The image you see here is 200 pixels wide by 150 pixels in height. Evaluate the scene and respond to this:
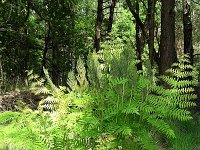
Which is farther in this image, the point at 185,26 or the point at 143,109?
the point at 185,26

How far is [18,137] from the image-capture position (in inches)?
142

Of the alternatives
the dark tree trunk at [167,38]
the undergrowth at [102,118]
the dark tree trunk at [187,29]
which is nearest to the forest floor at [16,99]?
the dark tree trunk at [167,38]

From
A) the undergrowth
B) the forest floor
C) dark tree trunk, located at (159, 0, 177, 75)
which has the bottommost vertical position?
the forest floor

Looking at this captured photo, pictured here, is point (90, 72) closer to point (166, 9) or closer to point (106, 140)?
point (106, 140)

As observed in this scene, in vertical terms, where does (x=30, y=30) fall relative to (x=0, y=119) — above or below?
above

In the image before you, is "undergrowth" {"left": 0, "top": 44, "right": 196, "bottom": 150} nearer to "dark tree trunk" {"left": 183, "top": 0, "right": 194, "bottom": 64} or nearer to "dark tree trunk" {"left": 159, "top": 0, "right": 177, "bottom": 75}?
"dark tree trunk" {"left": 159, "top": 0, "right": 177, "bottom": 75}

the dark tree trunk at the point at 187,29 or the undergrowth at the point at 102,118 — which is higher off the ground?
the dark tree trunk at the point at 187,29

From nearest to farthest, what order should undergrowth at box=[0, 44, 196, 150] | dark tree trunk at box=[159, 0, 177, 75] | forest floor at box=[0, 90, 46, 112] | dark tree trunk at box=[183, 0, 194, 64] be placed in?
1. undergrowth at box=[0, 44, 196, 150]
2. forest floor at box=[0, 90, 46, 112]
3. dark tree trunk at box=[159, 0, 177, 75]
4. dark tree trunk at box=[183, 0, 194, 64]

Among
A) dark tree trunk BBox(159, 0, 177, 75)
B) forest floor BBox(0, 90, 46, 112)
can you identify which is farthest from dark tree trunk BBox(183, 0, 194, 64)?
forest floor BBox(0, 90, 46, 112)

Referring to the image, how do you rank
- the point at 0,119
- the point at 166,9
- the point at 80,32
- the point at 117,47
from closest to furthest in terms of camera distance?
the point at 0,119
the point at 117,47
the point at 166,9
the point at 80,32

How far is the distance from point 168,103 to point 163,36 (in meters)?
7.29

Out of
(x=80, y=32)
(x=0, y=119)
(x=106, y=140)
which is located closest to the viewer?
(x=106, y=140)

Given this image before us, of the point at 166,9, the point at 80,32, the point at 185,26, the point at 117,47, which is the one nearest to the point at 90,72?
the point at 117,47

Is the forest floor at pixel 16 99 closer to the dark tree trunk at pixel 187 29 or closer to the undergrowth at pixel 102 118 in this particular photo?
the dark tree trunk at pixel 187 29
